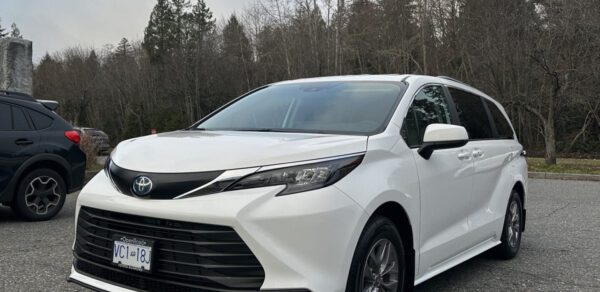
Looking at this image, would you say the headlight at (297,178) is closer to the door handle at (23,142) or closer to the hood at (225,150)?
the hood at (225,150)

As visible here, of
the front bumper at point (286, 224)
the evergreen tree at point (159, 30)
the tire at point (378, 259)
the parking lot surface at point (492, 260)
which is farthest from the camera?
the evergreen tree at point (159, 30)

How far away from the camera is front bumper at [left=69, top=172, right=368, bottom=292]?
2.60 meters

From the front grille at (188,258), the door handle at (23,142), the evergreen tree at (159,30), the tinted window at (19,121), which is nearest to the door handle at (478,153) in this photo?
the front grille at (188,258)

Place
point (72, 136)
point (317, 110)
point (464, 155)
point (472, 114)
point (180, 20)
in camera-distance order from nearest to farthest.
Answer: point (317, 110), point (464, 155), point (472, 114), point (72, 136), point (180, 20)

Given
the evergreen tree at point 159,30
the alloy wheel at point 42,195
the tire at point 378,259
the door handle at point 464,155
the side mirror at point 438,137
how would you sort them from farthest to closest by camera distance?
the evergreen tree at point 159,30 < the alloy wheel at point 42,195 < the door handle at point 464,155 < the side mirror at point 438,137 < the tire at point 378,259

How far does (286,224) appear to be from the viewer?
8.63ft

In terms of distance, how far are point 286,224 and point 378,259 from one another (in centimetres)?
80

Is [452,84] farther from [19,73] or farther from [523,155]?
[19,73]

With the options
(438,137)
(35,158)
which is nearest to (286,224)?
(438,137)

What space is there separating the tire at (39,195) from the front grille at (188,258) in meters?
4.70

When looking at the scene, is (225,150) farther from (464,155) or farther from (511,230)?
(511,230)

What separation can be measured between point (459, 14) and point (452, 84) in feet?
82.6

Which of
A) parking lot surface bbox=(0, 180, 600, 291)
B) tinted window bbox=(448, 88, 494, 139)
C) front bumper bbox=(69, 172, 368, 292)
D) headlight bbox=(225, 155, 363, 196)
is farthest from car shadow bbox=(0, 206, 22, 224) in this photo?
tinted window bbox=(448, 88, 494, 139)

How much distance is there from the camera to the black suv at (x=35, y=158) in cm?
685
